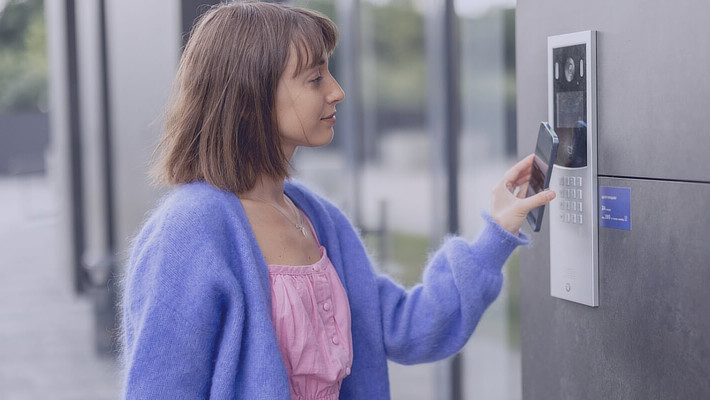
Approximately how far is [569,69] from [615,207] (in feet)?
0.80

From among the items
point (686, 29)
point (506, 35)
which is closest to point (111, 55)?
point (506, 35)

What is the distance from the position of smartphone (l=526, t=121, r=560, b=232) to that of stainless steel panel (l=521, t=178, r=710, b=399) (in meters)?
0.06

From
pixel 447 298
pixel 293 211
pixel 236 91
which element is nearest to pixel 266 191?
pixel 293 211

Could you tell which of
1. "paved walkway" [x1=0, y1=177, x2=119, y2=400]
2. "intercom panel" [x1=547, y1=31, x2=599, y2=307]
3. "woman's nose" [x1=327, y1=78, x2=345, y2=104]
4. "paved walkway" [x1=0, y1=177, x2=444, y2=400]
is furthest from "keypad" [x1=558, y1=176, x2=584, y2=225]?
"paved walkway" [x1=0, y1=177, x2=119, y2=400]

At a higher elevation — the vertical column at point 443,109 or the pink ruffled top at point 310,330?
the vertical column at point 443,109

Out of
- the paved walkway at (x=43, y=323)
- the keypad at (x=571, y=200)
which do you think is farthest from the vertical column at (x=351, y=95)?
the keypad at (x=571, y=200)

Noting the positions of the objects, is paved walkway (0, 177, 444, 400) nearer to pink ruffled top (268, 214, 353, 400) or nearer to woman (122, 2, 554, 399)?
woman (122, 2, 554, 399)

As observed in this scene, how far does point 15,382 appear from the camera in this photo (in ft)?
13.0

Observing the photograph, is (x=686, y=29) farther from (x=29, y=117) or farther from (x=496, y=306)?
(x=29, y=117)

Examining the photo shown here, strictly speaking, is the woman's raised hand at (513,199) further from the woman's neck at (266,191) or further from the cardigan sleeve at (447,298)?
the woman's neck at (266,191)

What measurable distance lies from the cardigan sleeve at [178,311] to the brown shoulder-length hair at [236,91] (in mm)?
122

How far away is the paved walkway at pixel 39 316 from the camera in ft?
13.2

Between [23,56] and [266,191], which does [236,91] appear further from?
[23,56]

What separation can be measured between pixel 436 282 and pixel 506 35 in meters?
1.43
